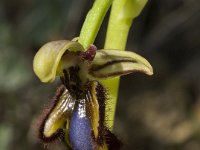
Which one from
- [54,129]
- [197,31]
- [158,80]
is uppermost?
[197,31]

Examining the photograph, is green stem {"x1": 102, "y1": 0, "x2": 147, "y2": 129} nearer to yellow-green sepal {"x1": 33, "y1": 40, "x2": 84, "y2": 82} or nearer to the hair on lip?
the hair on lip

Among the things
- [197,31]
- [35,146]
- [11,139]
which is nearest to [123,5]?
[11,139]

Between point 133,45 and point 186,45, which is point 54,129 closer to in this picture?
point 133,45

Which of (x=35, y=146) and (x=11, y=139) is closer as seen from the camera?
(x=11, y=139)

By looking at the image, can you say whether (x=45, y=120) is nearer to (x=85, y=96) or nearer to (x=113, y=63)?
(x=85, y=96)

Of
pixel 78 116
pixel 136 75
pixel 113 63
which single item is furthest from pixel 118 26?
pixel 136 75

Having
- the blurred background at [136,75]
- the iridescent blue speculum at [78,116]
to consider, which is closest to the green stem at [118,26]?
the iridescent blue speculum at [78,116]
